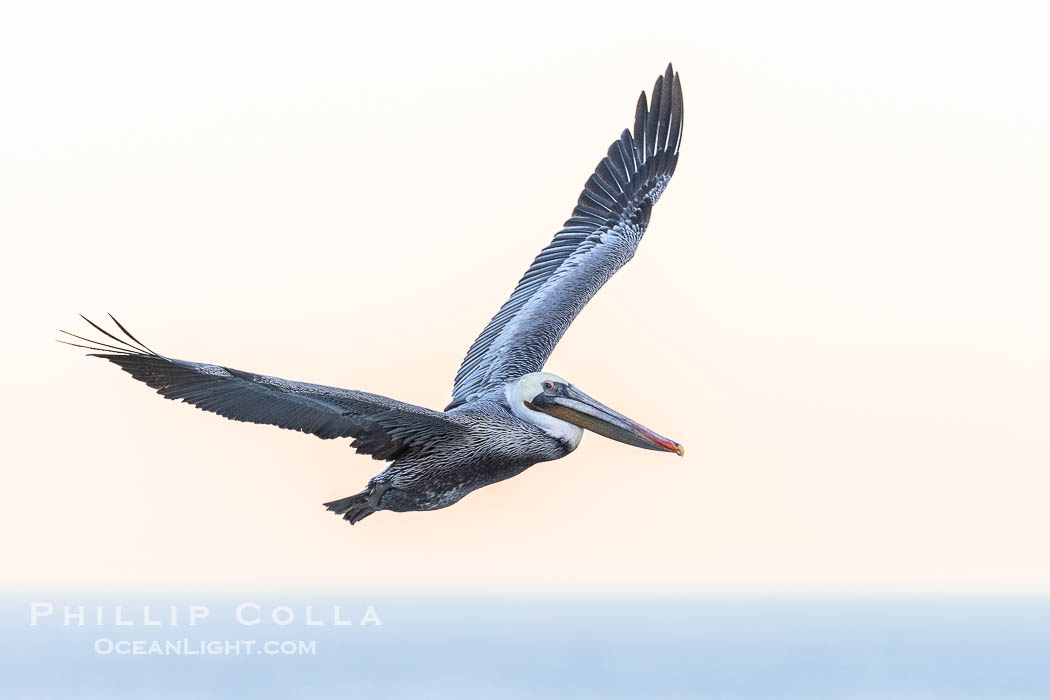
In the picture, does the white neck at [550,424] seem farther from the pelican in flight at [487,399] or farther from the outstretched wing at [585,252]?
the outstretched wing at [585,252]

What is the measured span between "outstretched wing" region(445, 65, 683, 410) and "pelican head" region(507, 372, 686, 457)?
83cm

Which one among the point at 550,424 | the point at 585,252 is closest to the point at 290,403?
the point at 550,424

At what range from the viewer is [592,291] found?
14031 millimetres

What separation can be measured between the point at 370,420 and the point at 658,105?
6136mm

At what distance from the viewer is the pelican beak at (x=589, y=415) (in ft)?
38.0

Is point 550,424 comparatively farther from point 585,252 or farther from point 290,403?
point 585,252

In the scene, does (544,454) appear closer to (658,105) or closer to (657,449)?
(657,449)

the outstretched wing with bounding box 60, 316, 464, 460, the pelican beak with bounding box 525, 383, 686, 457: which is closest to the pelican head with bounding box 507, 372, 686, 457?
the pelican beak with bounding box 525, 383, 686, 457

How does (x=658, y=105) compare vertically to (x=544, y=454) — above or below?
above

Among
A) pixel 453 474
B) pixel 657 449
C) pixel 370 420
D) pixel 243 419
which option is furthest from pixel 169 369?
pixel 657 449

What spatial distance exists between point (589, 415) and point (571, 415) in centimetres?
14

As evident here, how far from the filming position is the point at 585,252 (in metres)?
14.6

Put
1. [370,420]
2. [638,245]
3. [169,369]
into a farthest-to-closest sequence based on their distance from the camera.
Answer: [638,245], [370,420], [169,369]

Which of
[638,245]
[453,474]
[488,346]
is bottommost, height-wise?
[453,474]
